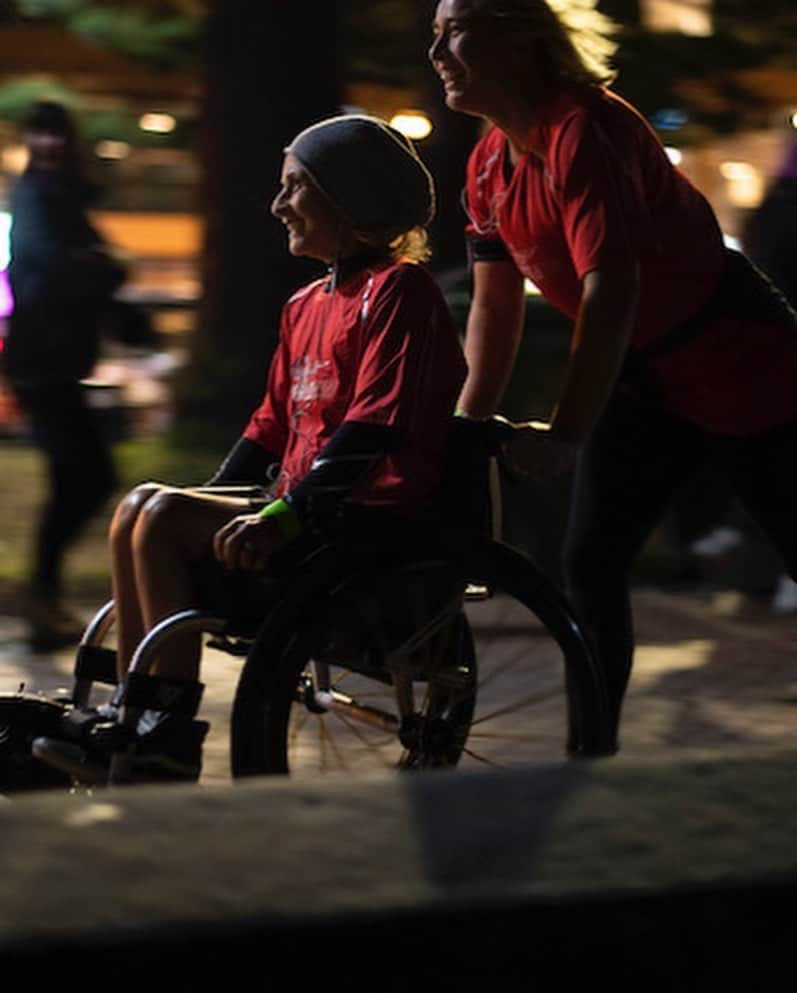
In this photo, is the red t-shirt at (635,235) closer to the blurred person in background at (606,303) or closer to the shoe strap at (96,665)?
the blurred person in background at (606,303)

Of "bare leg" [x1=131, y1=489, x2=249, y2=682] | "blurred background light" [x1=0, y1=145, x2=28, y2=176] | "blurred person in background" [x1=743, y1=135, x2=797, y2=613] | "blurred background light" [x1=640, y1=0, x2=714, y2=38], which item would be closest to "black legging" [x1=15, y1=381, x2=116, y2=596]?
"blurred person in background" [x1=743, y1=135, x2=797, y2=613]

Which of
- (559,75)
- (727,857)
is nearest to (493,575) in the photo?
(559,75)

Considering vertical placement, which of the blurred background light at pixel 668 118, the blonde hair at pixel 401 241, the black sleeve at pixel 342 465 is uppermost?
the blonde hair at pixel 401 241

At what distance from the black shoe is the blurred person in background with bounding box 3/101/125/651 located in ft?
10.8

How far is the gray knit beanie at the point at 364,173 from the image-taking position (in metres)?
3.91

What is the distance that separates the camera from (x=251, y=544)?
364cm

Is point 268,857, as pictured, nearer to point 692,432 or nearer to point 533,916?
point 533,916

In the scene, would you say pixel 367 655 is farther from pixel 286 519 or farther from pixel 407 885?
pixel 407 885

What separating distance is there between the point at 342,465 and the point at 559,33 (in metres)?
0.89

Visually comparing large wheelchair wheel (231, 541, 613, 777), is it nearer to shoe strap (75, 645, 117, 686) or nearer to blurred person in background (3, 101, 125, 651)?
shoe strap (75, 645, 117, 686)

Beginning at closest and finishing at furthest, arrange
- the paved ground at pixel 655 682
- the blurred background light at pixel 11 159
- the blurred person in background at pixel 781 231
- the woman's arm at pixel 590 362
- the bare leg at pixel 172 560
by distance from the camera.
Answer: the woman's arm at pixel 590 362
the bare leg at pixel 172 560
the paved ground at pixel 655 682
the blurred person in background at pixel 781 231
the blurred background light at pixel 11 159

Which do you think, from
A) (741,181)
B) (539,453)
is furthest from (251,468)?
(741,181)

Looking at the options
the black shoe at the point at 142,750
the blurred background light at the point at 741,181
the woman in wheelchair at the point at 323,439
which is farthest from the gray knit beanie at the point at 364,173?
the blurred background light at the point at 741,181

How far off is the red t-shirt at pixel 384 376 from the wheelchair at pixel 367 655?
14cm
